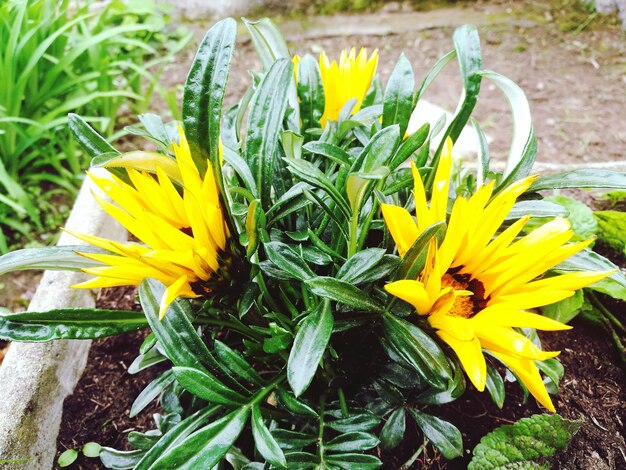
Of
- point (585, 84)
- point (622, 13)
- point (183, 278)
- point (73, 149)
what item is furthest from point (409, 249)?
point (622, 13)

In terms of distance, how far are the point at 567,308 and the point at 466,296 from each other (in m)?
0.52

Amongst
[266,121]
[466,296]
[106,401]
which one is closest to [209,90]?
[266,121]

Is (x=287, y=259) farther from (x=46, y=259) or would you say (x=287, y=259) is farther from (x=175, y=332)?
(x=46, y=259)

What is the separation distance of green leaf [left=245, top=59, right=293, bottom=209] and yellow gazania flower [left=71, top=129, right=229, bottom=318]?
111 mm

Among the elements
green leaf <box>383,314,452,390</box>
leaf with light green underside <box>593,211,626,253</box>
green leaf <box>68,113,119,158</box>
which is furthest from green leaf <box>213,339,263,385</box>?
leaf with light green underside <box>593,211,626,253</box>

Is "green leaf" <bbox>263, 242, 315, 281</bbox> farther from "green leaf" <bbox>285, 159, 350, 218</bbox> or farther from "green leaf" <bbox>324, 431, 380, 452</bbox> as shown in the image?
"green leaf" <bbox>324, 431, 380, 452</bbox>

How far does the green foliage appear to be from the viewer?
5.32ft

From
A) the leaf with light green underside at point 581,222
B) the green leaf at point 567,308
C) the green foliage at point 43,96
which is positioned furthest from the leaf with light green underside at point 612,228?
the green foliage at point 43,96

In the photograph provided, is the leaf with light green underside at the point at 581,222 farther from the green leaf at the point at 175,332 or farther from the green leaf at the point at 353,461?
the green leaf at the point at 175,332

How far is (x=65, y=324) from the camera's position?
0.82 metres

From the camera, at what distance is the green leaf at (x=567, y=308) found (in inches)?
44.8

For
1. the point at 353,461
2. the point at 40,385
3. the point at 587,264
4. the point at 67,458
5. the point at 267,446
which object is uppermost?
the point at 587,264

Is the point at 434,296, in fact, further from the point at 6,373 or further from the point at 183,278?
the point at 6,373

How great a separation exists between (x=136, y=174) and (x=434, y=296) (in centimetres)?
42
